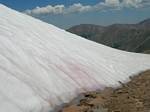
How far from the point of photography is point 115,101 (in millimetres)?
17125

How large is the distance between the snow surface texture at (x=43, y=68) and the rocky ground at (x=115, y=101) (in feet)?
2.42

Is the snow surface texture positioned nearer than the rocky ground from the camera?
Yes

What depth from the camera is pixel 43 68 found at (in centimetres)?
1888

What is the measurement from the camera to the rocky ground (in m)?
15.5

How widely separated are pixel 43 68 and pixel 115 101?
13.7 ft

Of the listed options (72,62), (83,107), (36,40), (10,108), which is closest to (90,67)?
(72,62)

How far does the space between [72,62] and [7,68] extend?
5.61 meters

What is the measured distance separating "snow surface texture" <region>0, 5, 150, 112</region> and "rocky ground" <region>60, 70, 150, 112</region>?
0.74m

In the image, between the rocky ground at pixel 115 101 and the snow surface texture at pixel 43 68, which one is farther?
the rocky ground at pixel 115 101

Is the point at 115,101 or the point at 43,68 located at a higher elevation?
the point at 43,68

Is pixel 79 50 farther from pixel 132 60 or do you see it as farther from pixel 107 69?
pixel 132 60

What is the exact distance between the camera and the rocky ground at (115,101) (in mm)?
15508

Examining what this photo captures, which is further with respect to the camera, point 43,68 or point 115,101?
point 43,68

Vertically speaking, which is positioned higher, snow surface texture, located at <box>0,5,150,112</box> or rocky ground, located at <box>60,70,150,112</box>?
snow surface texture, located at <box>0,5,150,112</box>
